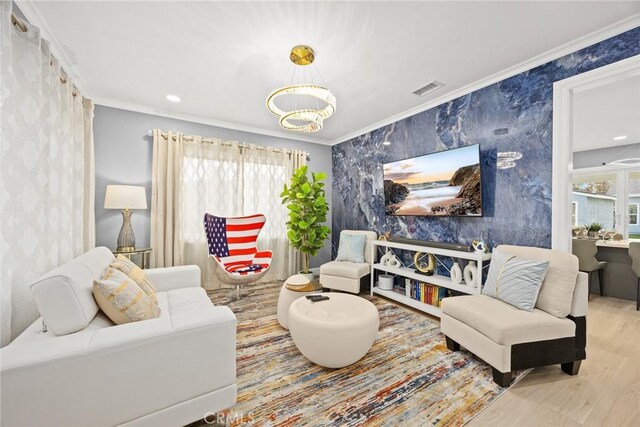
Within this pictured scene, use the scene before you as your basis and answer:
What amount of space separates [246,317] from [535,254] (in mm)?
2834

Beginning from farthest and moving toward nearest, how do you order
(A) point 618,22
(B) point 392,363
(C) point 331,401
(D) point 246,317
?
(D) point 246,317 < (B) point 392,363 < (A) point 618,22 < (C) point 331,401

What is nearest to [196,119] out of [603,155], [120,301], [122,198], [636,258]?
[122,198]

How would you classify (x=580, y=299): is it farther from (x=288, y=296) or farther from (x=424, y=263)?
(x=288, y=296)

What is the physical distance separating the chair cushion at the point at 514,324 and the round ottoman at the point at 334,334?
751mm

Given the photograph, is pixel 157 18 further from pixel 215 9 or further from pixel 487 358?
pixel 487 358

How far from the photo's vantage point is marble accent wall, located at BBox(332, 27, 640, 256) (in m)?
2.20

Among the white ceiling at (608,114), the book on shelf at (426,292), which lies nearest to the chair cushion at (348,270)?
the book on shelf at (426,292)

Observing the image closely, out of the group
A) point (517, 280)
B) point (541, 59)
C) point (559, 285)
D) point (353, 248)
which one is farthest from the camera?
point (353, 248)

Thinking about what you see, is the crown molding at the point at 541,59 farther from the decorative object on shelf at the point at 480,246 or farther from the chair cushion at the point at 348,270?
the chair cushion at the point at 348,270

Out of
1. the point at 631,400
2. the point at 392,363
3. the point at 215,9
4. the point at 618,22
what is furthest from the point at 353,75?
the point at 631,400

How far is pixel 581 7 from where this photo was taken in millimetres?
1721

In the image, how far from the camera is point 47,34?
1.99 m

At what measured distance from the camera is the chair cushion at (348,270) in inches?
134

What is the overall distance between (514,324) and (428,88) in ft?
8.05
